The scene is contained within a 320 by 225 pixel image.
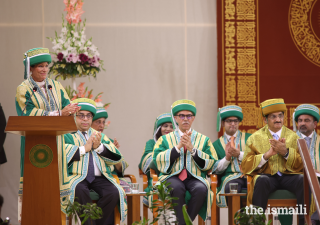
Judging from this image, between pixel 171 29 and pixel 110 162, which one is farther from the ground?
pixel 171 29

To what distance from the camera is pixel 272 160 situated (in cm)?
462

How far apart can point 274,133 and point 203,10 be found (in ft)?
8.06

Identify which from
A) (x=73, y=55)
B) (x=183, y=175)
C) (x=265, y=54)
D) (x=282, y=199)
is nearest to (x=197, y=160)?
(x=183, y=175)

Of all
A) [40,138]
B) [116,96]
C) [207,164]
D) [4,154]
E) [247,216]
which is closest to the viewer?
[247,216]

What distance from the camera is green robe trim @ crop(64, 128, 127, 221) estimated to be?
173 inches

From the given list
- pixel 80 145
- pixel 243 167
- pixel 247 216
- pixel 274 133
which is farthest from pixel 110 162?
pixel 247 216

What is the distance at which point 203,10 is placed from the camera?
6500 mm

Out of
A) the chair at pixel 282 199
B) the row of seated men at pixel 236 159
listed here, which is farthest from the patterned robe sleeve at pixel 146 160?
the chair at pixel 282 199

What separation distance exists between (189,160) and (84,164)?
43.0 inches

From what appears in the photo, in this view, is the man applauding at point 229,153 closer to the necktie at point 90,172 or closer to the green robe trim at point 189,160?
the green robe trim at point 189,160

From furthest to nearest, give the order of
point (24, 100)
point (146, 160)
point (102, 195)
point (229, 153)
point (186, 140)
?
point (146, 160), point (229, 153), point (186, 140), point (102, 195), point (24, 100)

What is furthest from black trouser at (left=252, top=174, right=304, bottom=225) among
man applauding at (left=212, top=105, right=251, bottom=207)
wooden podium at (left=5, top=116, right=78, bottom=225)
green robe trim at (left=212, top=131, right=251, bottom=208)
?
wooden podium at (left=5, top=116, right=78, bottom=225)

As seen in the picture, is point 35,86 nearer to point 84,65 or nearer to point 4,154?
point 84,65

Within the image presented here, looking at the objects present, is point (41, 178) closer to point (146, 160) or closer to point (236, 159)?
point (146, 160)
